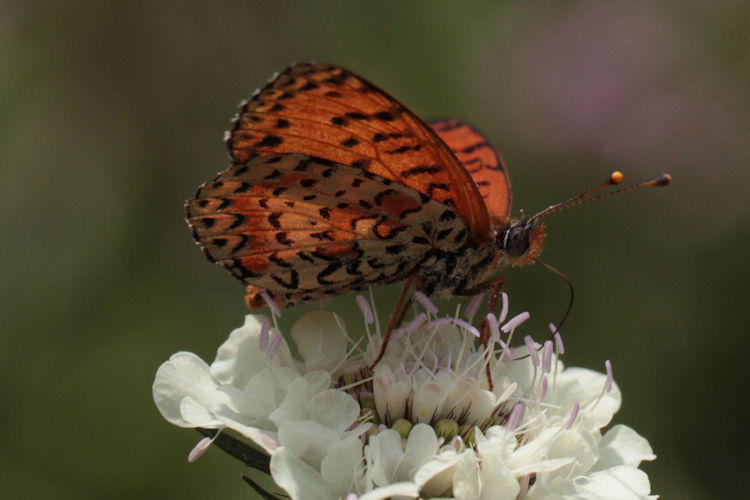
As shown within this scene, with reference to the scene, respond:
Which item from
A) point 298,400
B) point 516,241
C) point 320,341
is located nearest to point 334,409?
point 298,400

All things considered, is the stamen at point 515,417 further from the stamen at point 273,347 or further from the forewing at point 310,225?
the stamen at point 273,347

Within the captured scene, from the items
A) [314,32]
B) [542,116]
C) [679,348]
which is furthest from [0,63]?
[679,348]

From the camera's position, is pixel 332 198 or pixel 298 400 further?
pixel 332 198

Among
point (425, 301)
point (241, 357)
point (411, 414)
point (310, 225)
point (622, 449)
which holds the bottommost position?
point (622, 449)

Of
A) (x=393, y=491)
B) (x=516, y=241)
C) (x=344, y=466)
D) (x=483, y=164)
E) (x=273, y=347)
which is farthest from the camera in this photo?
(x=483, y=164)

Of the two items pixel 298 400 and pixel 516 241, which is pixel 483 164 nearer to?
pixel 516 241

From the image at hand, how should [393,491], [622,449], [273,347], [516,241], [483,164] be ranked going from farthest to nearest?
[483,164]
[516,241]
[622,449]
[273,347]
[393,491]

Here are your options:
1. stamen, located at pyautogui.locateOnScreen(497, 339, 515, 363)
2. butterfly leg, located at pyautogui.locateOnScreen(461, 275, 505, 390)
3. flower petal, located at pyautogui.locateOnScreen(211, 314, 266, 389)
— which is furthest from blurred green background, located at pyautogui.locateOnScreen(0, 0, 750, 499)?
stamen, located at pyautogui.locateOnScreen(497, 339, 515, 363)

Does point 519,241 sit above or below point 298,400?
above
